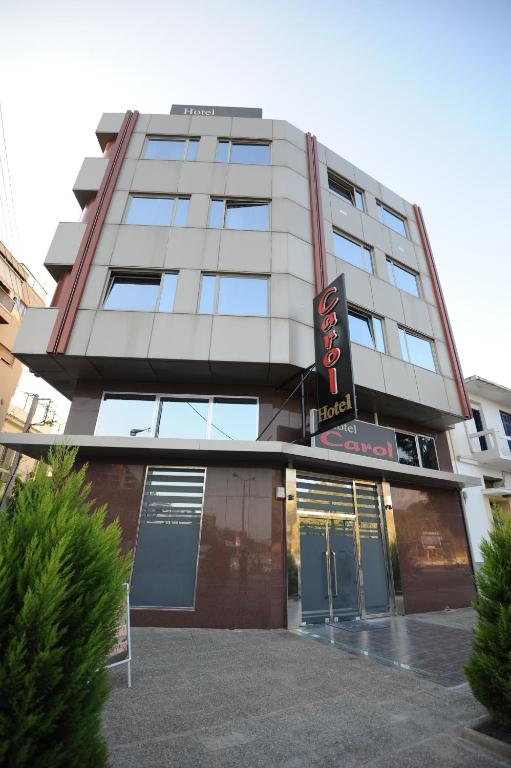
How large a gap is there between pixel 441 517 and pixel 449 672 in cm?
743

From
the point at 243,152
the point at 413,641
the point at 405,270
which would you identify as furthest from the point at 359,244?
the point at 413,641

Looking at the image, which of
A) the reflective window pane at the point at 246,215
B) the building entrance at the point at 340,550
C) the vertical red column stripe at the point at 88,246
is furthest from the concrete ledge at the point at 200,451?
the reflective window pane at the point at 246,215

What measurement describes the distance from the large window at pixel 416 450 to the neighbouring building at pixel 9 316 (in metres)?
20.1

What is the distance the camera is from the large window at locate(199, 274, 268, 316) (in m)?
10.3

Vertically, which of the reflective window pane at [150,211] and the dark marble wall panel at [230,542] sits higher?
the reflective window pane at [150,211]

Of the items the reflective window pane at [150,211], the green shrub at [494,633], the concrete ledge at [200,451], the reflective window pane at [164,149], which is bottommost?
the green shrub at [494,633]

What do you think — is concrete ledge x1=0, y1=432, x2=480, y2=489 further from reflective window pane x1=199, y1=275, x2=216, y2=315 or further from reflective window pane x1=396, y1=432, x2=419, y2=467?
reflective window pane x1=199, y1=275, x2=216, y2=315

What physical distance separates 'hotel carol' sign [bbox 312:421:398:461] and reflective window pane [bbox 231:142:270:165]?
34.4 feet

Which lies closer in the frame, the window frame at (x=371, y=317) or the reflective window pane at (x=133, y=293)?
the reflective window pane at (x=133, y=293)

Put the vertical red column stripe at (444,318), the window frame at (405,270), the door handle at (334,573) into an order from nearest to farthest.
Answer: the door handle at (334,573) → the vertical red column stripe at (444,318) → the window frame at (405,270)

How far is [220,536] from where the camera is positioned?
8.48 metres

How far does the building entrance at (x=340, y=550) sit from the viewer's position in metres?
8.93

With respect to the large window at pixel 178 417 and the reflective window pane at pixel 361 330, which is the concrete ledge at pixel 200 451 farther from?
the reflective window pane at pixel 361 330

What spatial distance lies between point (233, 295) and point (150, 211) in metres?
4.54
